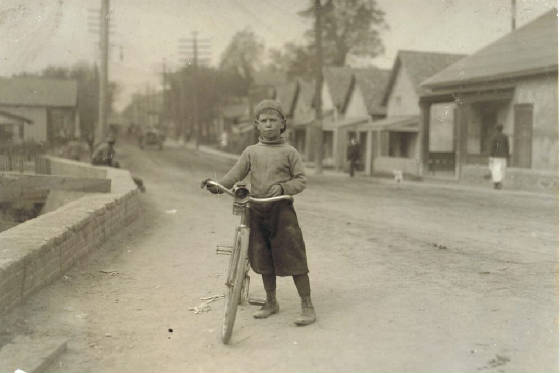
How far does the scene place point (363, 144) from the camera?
105ft

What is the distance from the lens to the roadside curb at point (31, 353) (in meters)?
3.33

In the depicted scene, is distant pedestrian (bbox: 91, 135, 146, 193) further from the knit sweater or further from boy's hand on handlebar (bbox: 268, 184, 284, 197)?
boy's hand on handlebar (bbox: 268, 184, 284, 197)

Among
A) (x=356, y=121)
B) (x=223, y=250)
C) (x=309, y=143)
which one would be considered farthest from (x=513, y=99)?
(x=223, y=250)

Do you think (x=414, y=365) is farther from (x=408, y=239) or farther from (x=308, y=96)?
(x=308, y=96)

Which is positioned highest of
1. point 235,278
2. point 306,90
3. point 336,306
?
point 306,90

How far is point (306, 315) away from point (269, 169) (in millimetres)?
1078

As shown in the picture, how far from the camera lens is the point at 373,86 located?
31.7 metres

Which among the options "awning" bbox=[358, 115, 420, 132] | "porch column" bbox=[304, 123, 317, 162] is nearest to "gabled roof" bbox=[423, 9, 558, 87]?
"awning" bbox=[358, 115, 420, 132]

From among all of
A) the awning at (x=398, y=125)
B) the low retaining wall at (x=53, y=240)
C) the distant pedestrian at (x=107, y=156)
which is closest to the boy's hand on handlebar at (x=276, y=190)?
the low retaining wall at (x=53, y=240)

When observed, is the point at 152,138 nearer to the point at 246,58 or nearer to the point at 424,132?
the point at 246,58

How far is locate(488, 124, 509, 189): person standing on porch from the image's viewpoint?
16484mm

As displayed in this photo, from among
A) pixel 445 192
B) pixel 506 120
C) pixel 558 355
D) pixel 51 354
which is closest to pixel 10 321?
pixel 51 354

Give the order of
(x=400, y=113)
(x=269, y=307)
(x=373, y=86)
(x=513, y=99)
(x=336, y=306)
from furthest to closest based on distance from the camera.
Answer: (x=373, y=86) < (x=400, y=113) < (x=513, y=99) < (x=336, y=306) < (x=269, y=307)

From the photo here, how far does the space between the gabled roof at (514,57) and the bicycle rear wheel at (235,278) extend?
46.6 feet
